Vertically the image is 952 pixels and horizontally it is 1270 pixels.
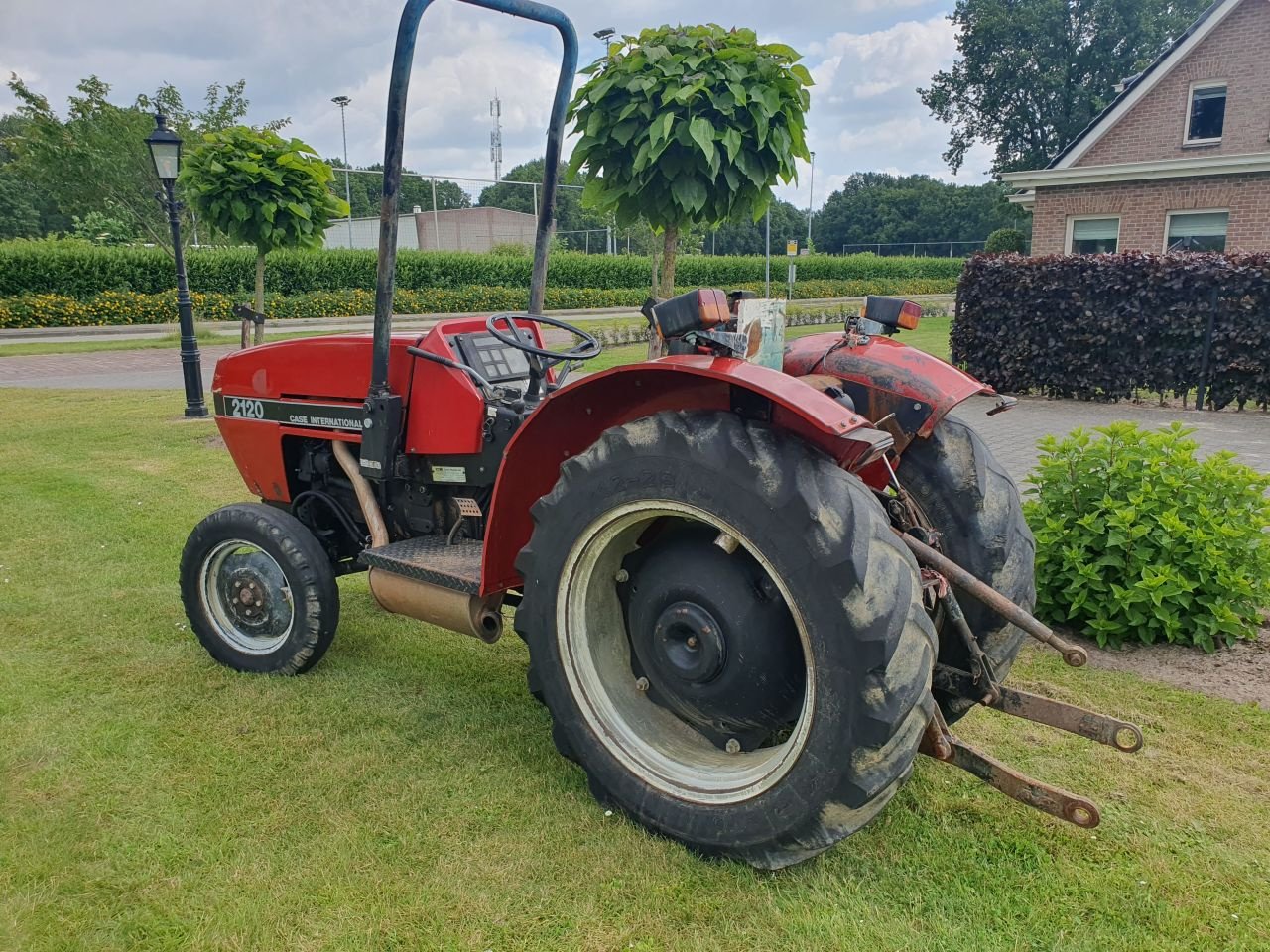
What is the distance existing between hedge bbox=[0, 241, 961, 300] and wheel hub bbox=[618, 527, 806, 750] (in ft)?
77.5

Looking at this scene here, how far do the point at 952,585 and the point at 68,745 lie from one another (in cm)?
304

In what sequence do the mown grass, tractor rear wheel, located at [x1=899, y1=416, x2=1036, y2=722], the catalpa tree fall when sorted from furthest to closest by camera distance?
the mown grass → the catalpa tree → tractor rear wheel, located at [x1=899, y1=416, x2=1036, y2=722]

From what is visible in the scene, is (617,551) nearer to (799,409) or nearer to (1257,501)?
(799,409)

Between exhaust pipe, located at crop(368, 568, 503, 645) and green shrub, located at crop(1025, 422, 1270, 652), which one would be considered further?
green shrub, located at crop(1025, 422, 1270, 652)

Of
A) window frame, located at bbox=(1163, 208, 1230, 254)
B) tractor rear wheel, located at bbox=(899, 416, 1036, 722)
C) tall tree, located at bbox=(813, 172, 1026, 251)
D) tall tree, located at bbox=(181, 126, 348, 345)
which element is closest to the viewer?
tractor rear wheel, located at bbox=(899, 416, 1036, 722)

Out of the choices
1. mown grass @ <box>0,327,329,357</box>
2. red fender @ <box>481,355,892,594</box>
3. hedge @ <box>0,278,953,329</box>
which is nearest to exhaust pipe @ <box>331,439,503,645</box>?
red fender @ <box>481,355,892,594</box>

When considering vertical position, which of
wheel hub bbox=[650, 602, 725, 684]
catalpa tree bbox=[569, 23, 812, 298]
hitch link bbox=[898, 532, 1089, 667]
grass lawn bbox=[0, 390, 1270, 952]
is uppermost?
catalpa tree bbox=[569, 23, 812, 298]

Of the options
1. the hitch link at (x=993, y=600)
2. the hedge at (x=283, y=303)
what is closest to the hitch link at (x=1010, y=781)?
the hitch link at (x=993, y=600)

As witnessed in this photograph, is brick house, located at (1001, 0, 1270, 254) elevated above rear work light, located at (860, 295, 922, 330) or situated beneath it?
elevated above

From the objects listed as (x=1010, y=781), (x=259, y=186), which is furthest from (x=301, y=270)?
(x=1010, y=781)

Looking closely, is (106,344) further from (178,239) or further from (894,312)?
(894,312)

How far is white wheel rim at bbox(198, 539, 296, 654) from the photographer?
3.74 metres

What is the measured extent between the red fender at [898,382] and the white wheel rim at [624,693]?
2.89 ft

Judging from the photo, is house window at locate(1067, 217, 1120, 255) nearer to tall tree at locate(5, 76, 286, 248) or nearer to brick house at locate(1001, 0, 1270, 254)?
brick house at locate(1001, 0, 1270, 254)
